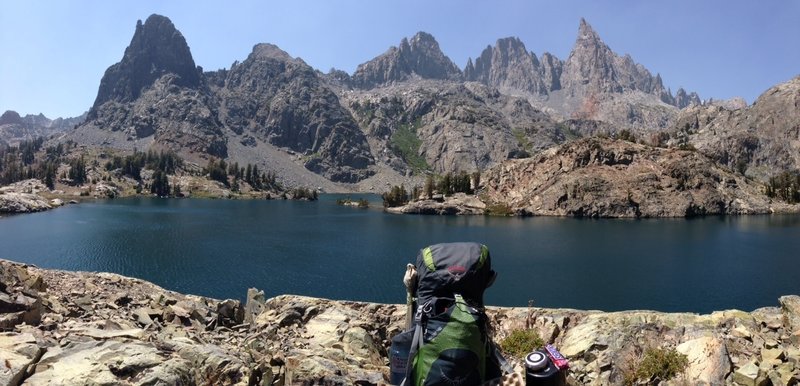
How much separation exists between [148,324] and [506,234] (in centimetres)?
12083

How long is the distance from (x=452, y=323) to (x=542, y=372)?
1.50 meters

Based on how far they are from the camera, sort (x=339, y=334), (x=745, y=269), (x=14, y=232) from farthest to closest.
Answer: (x=14, y=232) < (x=745, y=269) < (x=339, y=334)

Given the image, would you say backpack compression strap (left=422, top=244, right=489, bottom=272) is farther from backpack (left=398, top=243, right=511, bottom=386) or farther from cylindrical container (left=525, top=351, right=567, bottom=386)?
cylindrical container (left=525, top=351, right=567, bottom=386)

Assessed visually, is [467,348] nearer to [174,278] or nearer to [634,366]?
[634,366]

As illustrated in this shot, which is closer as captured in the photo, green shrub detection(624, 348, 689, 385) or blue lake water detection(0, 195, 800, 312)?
green shrub detection(624, 348, 689, 385)

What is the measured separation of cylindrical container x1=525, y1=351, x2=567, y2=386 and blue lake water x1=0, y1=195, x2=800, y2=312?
179ft

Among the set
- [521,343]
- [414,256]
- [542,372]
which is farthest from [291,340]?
[414,256]

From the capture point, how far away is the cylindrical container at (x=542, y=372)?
6.20m

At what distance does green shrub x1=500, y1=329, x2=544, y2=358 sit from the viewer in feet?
61.1

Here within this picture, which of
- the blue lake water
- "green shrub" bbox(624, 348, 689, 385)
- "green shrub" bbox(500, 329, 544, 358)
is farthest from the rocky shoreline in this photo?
the blue lake water

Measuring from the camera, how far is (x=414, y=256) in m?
95.9

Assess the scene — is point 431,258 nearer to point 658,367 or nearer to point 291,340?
point 658,367

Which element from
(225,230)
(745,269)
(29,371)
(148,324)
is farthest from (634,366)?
(225,230)

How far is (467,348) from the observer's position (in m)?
7.19
